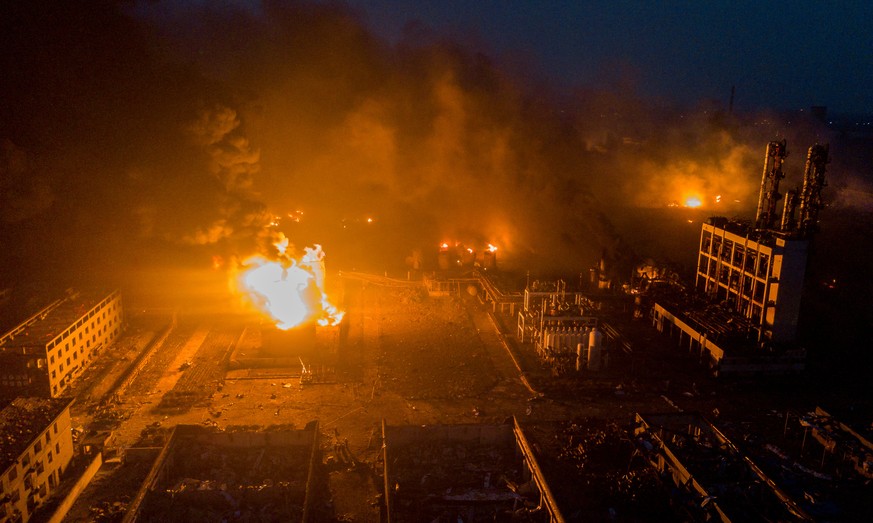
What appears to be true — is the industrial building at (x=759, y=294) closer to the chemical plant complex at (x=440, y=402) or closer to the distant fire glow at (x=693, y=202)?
the chemical plant complex at (x=440, y=402)

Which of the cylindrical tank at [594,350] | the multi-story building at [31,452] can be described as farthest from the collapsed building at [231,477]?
the cylindrical tank at [594,350]

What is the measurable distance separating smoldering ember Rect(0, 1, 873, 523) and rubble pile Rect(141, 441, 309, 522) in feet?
0.21

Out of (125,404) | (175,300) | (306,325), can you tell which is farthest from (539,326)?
(175,300)

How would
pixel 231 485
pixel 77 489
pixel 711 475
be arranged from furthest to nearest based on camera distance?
1. pixel 231 485
2. pixel 77 489
3. pixel 711 475

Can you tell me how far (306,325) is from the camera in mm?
23031

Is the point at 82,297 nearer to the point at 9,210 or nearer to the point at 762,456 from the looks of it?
the point at 9,210

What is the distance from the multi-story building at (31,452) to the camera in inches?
515

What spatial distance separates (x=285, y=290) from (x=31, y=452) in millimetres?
11976

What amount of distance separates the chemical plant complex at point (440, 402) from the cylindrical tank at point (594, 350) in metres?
0.09

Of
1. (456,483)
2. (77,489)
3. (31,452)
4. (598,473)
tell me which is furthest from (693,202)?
(31,452)

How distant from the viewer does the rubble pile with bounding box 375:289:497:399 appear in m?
20.7

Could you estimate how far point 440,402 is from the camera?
19.5 m

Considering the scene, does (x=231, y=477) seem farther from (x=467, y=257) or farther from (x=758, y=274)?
(x=467, y=257)

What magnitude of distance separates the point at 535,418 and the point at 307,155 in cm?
2900
